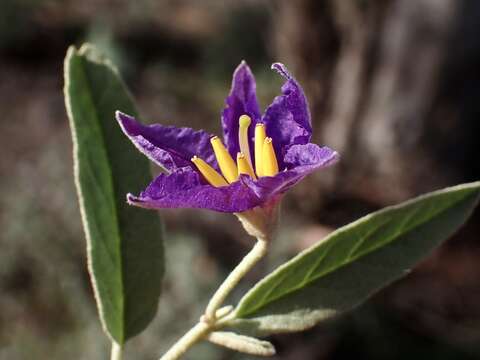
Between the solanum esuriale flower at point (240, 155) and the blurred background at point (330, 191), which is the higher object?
the solanum esuriale flower at point (240, 155)

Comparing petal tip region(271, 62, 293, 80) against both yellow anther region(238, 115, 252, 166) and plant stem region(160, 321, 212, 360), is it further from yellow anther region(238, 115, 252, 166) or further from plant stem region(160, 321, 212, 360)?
plant stem region(160, 321, 212, 360)

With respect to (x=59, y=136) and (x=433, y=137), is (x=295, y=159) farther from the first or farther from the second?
(x=59, y=136)

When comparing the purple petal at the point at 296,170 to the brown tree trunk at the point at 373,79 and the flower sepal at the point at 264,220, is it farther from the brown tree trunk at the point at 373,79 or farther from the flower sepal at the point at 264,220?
the brown tree trunk at the point at 373,79

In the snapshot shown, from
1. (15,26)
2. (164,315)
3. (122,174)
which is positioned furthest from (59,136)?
(122,174)

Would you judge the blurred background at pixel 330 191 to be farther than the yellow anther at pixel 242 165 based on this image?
Yes

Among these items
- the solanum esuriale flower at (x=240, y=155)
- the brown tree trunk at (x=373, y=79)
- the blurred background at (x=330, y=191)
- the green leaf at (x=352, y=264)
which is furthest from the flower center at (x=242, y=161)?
the brown tree trunk at (x=373, y=79)

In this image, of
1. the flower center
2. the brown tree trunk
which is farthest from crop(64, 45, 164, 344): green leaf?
the brown tree trunk

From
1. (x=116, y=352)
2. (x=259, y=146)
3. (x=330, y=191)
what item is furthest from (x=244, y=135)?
(x=330, y=191)
